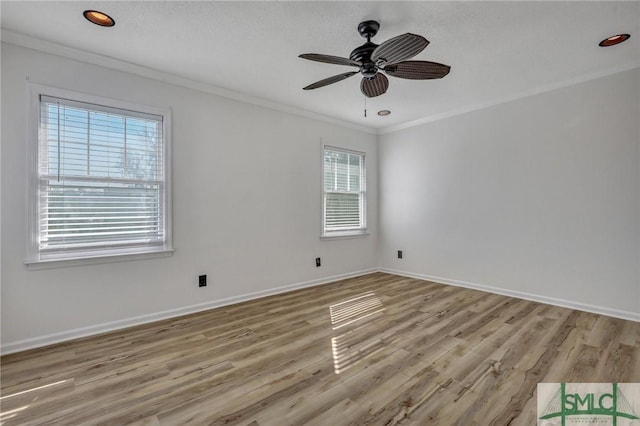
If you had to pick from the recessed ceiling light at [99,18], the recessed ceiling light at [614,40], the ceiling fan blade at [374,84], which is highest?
the recessed ceiling light at [614,40]

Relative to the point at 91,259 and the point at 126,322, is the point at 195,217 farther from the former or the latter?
the point at 126,322

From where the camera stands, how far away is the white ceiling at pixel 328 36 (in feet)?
6.99

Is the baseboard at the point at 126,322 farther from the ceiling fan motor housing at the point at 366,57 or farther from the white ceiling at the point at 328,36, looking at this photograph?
the ceiling fan motor housing at the point at 366,57

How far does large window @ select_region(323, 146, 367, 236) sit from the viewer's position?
4.70 metres

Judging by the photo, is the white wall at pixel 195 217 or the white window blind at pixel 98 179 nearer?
the white wall at pixel 195 217

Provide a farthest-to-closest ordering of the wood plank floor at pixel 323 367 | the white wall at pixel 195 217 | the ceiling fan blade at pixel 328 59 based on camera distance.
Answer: the white wall at pixel 195 217
the ceiling fan blade at pixel 328 59
the wood plank floor at pixel 323 367

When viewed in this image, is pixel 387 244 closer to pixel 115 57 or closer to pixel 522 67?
pixel 522 67

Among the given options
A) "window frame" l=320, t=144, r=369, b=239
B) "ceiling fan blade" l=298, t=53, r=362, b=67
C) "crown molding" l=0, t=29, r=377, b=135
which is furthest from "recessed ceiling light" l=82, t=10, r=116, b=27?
"window frame" l=320, t=144, r=369, b=239

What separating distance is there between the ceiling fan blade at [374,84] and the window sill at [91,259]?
98.3 inches

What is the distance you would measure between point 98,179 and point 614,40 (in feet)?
15.1

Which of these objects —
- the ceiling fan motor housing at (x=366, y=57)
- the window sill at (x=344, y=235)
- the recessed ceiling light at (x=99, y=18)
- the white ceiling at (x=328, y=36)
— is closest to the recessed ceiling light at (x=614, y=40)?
the white ceiling at (x=328, y=36)

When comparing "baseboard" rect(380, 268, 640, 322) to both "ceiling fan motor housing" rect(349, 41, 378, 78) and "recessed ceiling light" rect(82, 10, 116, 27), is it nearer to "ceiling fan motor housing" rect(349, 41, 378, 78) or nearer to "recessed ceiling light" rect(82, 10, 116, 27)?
"ceiling fan motor housing" rect(349, 41, 378, 78)

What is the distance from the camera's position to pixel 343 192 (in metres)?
4.88

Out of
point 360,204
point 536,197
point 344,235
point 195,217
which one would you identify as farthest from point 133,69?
point 536,197
